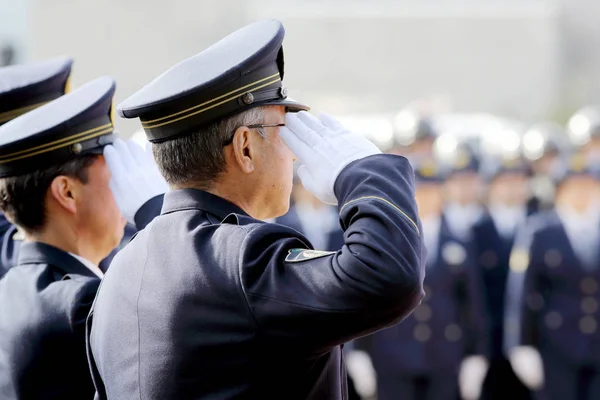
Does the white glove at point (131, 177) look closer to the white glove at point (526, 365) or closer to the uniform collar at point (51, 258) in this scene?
the uniform collar at point (51, 258)

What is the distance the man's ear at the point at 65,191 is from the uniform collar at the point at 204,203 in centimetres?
71

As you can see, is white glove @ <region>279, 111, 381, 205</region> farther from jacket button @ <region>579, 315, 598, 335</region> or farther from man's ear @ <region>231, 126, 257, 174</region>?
jacket button @ <region>579, 315, 598, 335</region>

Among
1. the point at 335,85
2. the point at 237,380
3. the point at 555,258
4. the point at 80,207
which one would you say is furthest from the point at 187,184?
the point at 335,85

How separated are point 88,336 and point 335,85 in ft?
71.0

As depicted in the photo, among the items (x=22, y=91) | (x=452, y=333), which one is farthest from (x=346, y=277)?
(x=452, y=333)

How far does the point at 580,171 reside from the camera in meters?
6.71

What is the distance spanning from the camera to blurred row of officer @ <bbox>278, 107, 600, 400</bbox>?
6.50 meters

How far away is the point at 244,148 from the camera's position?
2139 mm

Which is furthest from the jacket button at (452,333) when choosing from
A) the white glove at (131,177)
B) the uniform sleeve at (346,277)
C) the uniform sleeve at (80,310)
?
the uniform sleeve at (346,277)

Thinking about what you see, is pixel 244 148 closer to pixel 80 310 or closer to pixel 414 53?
pixel 80 310

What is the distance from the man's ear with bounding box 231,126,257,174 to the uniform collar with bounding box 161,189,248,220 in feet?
0.27

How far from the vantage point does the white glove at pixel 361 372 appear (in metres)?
6.97

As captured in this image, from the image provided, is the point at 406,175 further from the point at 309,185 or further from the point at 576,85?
the point at 576,85

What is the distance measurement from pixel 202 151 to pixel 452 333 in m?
4.89
